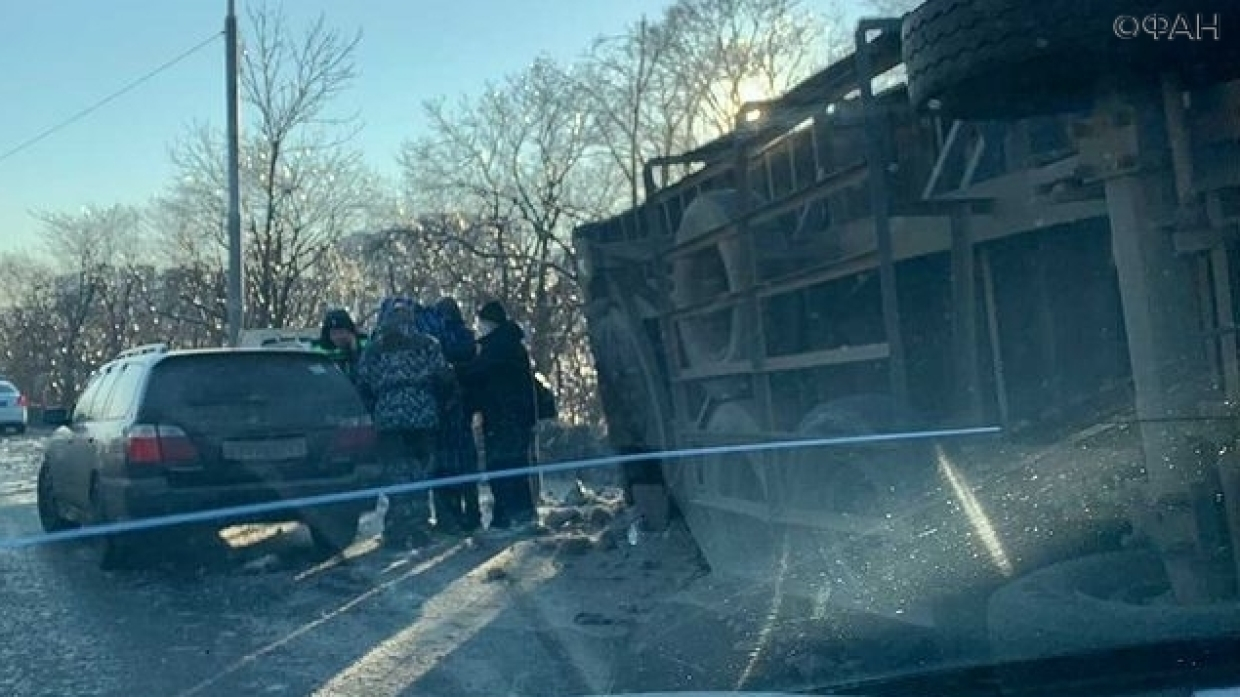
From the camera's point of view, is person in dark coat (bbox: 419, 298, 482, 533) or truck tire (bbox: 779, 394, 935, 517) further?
person in dark coat (bbox: 419, 298, 482, 533)

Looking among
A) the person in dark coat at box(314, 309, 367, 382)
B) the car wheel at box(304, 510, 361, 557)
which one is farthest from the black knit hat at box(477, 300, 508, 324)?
the car wheel at box(304, 510, 361, 557)

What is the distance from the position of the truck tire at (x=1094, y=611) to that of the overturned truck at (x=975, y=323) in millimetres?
11

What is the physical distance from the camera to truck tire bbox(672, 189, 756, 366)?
7.87 metres

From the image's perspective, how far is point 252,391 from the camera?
32.4ft

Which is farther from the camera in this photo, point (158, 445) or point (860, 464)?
point (158, 445)

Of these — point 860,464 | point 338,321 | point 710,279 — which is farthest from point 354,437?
point 860,464

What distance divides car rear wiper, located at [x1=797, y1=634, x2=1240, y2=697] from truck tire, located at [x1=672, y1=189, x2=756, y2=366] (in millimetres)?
3813

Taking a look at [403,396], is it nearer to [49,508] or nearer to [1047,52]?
[49,508]

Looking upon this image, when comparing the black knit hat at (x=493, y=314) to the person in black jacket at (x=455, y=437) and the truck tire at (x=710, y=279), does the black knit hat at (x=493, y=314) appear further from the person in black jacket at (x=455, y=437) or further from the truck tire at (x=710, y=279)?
the truck tire at (x=710, y=279)

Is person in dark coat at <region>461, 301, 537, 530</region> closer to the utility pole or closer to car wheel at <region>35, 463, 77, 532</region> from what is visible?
car wheel at <region>35, 463, 77, 532</region>

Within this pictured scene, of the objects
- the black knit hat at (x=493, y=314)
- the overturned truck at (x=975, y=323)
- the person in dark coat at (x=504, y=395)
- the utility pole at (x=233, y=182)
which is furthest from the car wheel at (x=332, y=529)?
the utility pole at (x=233, y=182)

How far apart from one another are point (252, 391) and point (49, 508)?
347cm

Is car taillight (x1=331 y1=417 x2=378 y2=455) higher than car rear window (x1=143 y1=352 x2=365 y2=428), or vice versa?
car rear window (x1=143 y1=352 x2=365 y2=428)

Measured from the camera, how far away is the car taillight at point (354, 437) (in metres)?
10.1
